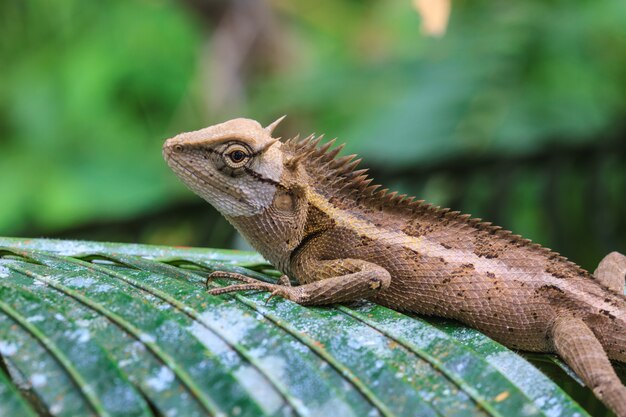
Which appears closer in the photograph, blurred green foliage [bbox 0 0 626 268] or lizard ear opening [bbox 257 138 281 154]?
lizard ear opening [bbox 257 138 281 154]

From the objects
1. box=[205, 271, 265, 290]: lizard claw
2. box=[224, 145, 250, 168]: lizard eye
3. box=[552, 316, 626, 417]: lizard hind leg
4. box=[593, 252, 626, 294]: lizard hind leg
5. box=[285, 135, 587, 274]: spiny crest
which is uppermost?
box=[593, 252, 626, 294]: lizard hind leg

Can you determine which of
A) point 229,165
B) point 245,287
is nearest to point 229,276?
point 245,287

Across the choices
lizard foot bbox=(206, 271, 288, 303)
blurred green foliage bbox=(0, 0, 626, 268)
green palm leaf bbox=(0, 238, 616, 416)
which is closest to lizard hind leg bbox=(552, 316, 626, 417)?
green palm leaf bbox=(0, 238, 616, 416)

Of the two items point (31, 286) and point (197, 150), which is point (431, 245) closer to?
point (197, 150)

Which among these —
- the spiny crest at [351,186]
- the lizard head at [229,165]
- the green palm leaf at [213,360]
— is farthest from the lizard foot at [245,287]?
the spiny crest at [351,186]

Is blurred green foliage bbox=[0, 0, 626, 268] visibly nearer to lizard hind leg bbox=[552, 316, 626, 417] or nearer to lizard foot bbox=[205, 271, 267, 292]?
lizard hind leg bbox=[552, 316, 626, 417]

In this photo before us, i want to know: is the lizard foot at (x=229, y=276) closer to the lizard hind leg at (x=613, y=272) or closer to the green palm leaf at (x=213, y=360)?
the green palm leaf at (x=213, y=360)

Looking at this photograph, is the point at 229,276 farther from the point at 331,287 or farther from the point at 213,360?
the point at 213,360
